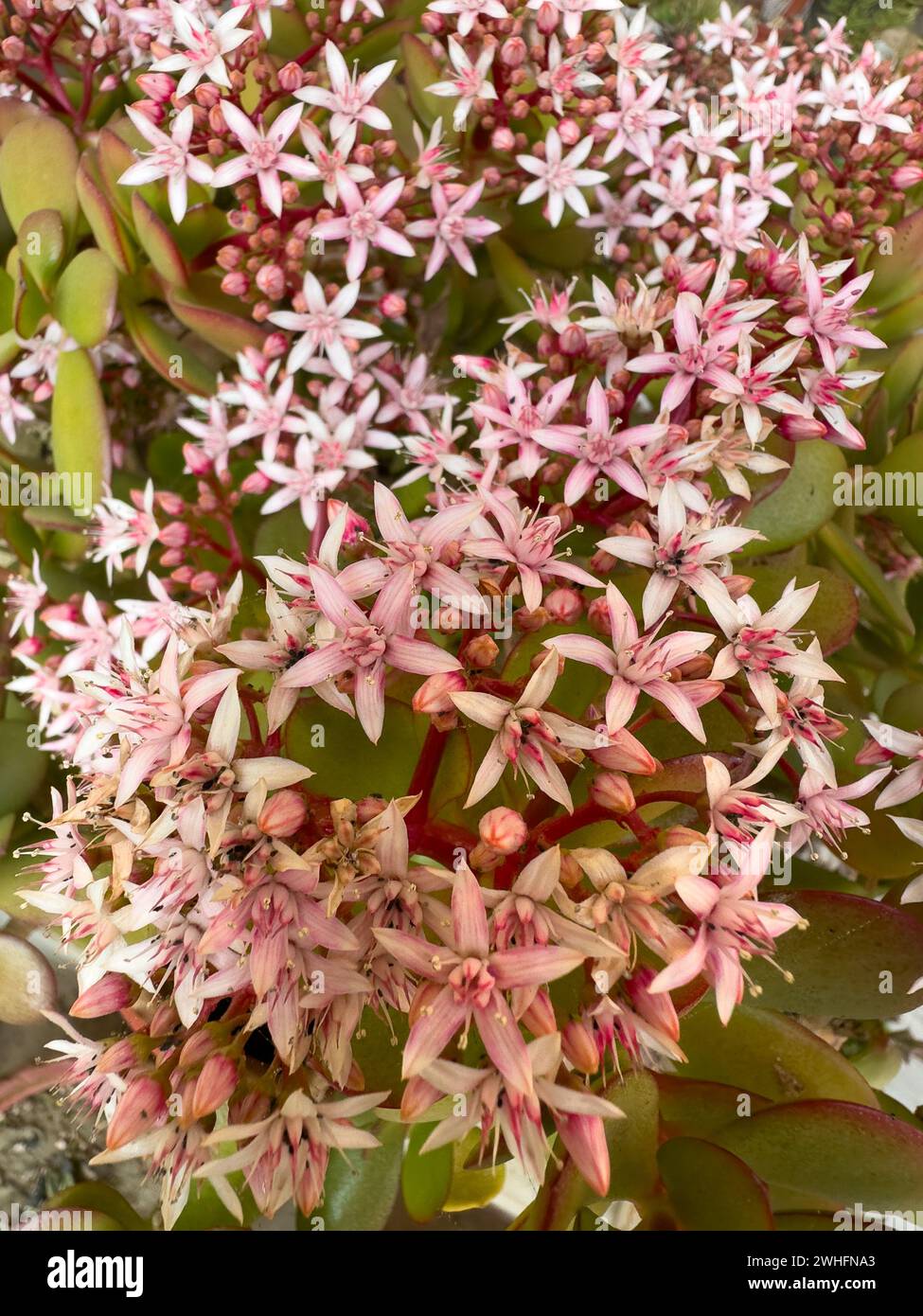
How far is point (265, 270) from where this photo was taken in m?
1.14

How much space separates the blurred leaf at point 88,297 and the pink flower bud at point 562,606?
0.72 metres

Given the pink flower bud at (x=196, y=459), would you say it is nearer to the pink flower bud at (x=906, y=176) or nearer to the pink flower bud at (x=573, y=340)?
the pink flower bud at (x=573, y=340)

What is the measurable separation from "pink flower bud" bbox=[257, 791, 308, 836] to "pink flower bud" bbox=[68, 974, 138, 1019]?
0.74 ft

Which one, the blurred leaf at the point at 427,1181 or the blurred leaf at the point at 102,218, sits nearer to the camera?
the blurred leaf at the point at 427,1181

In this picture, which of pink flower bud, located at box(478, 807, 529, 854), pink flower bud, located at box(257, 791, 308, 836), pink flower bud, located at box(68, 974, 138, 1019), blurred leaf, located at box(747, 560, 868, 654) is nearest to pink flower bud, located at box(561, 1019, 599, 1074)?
pink flower bud, located at box(478, 807, 529, 854)

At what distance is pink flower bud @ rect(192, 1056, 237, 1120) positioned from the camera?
694 mm

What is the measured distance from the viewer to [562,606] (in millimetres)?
859

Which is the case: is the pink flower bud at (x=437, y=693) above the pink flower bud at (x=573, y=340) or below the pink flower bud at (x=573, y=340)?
below

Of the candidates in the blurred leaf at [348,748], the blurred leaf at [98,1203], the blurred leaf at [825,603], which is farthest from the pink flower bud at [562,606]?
the blurred leaf at [98,1203]

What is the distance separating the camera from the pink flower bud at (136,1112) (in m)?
0.71

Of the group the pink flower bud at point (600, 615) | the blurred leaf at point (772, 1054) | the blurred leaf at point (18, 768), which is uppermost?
the pink flower bud at point (600, 615)

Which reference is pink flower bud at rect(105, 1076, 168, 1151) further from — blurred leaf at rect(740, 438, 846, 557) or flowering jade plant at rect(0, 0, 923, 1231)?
blurred leaf at rect(740, 438, 846, 557)
